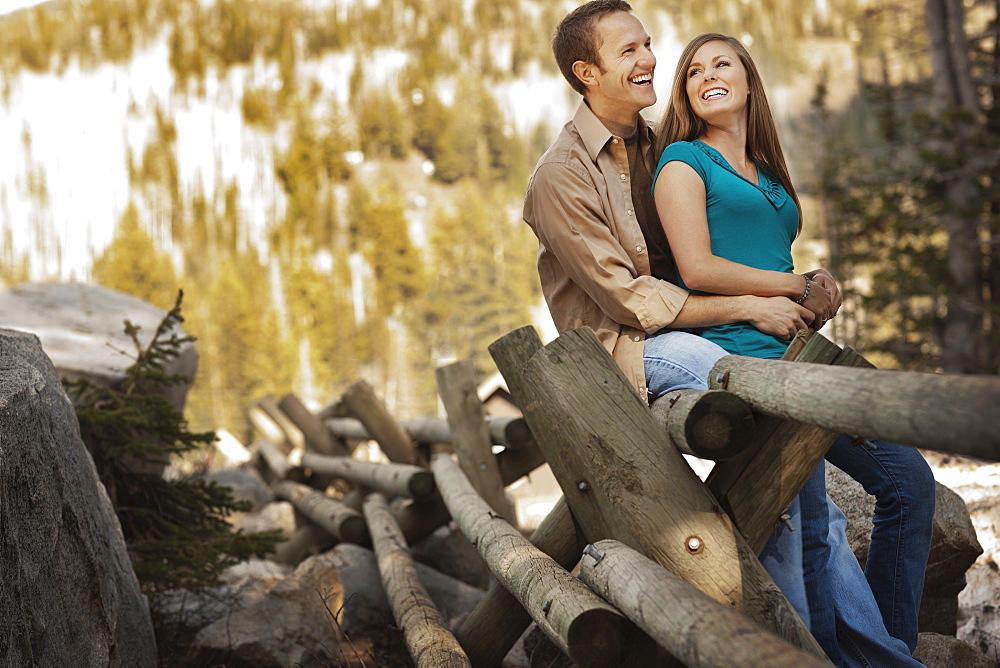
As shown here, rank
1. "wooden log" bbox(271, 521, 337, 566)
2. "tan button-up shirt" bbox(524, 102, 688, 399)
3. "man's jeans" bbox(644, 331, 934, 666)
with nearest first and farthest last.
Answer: "man's jeans" bbox(644, 331, 934, 666)
"tan button-up shirt" bbox(524, 102, 688, 399)
"wooden log" bbox(271, 521, 337, 566)

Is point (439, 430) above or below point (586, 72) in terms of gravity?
below

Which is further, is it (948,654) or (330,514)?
(330,514)

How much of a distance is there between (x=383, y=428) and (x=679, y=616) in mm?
5096

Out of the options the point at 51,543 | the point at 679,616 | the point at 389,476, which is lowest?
the point at 389,476

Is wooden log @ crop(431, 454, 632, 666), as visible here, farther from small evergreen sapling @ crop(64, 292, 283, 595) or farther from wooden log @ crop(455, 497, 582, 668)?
small evergreen sapling @ crop(64, 292, 283, 595)

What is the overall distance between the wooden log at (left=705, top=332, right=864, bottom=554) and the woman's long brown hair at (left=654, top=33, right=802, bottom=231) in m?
0.72

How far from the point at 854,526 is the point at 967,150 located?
8859 millimetres

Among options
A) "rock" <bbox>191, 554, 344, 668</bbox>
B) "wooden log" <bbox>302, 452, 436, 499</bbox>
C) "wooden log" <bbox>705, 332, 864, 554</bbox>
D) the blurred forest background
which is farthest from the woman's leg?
the blurred forest background

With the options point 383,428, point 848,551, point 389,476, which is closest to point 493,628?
point 848,551

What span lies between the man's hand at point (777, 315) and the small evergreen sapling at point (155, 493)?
8.57ft

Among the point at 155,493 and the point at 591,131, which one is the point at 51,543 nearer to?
the point at 155,493

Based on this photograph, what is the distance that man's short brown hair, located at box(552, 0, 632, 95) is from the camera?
9.13 ft

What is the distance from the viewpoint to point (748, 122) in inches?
107

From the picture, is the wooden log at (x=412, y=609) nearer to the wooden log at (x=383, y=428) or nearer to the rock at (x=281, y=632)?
the rock at (x=281, y=632)
